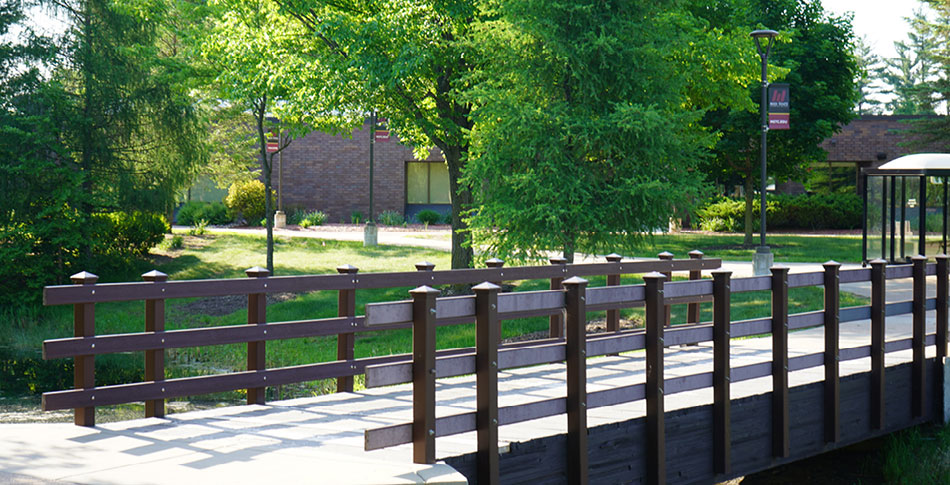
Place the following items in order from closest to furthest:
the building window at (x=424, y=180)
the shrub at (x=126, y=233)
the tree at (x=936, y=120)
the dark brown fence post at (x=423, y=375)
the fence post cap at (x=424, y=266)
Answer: the dark brown fence post at (x=423, y=375)
the fence post cap at (x=424, y=266)
the shrub at (x=126, y=233)
the tree at (x=936, y=120)
the building window at (x=424, y=180)

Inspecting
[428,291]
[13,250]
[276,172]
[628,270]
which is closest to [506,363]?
[428,291]

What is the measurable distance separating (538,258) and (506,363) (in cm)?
1064

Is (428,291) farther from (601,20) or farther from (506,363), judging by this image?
(601,20)

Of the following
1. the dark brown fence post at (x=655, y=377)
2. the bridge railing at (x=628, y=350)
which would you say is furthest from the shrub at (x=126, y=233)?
the dark brown fence post at (x=655, y=377)

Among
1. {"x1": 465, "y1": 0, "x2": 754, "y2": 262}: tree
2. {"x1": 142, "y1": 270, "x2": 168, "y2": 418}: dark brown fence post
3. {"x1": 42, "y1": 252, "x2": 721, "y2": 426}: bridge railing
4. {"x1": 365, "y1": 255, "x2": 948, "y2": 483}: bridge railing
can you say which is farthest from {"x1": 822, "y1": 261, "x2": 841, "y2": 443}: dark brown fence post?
{"x1": 465, "y1": 0, "x2": 754, "y2": 262}: tree

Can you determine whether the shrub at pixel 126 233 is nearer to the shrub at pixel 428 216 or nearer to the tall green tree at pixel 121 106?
the tall green tree at pixel 121 106

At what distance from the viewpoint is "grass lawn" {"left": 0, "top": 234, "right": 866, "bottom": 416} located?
15805mm

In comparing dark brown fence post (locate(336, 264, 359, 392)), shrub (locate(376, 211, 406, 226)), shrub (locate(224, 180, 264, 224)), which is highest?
shrub (locate(224, 180, 264, 224))

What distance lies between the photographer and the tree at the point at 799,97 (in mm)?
30625

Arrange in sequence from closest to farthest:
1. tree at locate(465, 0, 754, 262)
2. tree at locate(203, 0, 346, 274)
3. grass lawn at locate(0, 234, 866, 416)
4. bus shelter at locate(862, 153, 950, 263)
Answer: tree at locate(465, 0, 754, 262)
grass lawn at locate(0, 234, 866, 416)
tree at locate(203, 0, 346, 274)
bus shelter at locate(862, 153, 950, 263)

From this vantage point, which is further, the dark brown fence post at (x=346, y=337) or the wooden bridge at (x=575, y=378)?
the dark brown fence post at (x=346, y=337)

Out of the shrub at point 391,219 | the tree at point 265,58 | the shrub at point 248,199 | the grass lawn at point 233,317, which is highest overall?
the tree at point 265,58

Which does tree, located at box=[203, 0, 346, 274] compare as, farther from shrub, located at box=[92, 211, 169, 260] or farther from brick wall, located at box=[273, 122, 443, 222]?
brick wall, located at box=[273, 122, 443, 222]

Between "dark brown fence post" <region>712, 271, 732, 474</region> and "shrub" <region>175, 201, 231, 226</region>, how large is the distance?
34.0 metres
